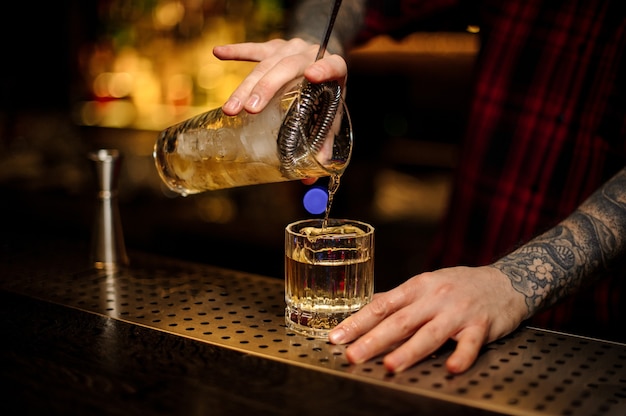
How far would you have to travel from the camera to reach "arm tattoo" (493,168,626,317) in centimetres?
152

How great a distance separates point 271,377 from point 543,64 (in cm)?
138

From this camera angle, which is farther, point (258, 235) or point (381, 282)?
point (258, 235)

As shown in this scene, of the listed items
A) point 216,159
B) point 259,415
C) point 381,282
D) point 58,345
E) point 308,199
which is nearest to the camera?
point 259,415

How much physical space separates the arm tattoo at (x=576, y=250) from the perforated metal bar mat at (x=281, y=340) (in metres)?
0.11

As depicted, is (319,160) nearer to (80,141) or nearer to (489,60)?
(489,60)

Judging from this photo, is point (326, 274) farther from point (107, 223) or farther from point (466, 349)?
point (107, 223)

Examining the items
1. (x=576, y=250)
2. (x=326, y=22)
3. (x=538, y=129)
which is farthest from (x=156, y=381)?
(x=538, y=129)

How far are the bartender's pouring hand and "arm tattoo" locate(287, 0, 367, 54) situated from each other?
2.64ft

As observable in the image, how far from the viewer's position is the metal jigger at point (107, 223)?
1834 millimetres

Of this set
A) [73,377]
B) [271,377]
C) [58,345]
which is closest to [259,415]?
[271,377]

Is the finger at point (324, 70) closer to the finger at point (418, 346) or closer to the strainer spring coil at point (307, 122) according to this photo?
the strainer spring coil at point (307, 122)

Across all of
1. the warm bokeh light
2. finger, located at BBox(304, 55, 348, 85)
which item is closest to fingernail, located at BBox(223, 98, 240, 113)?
finger, located at BBox(304, 55, 348, 85)

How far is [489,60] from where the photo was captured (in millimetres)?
2297

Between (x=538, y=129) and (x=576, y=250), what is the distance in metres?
0.69
